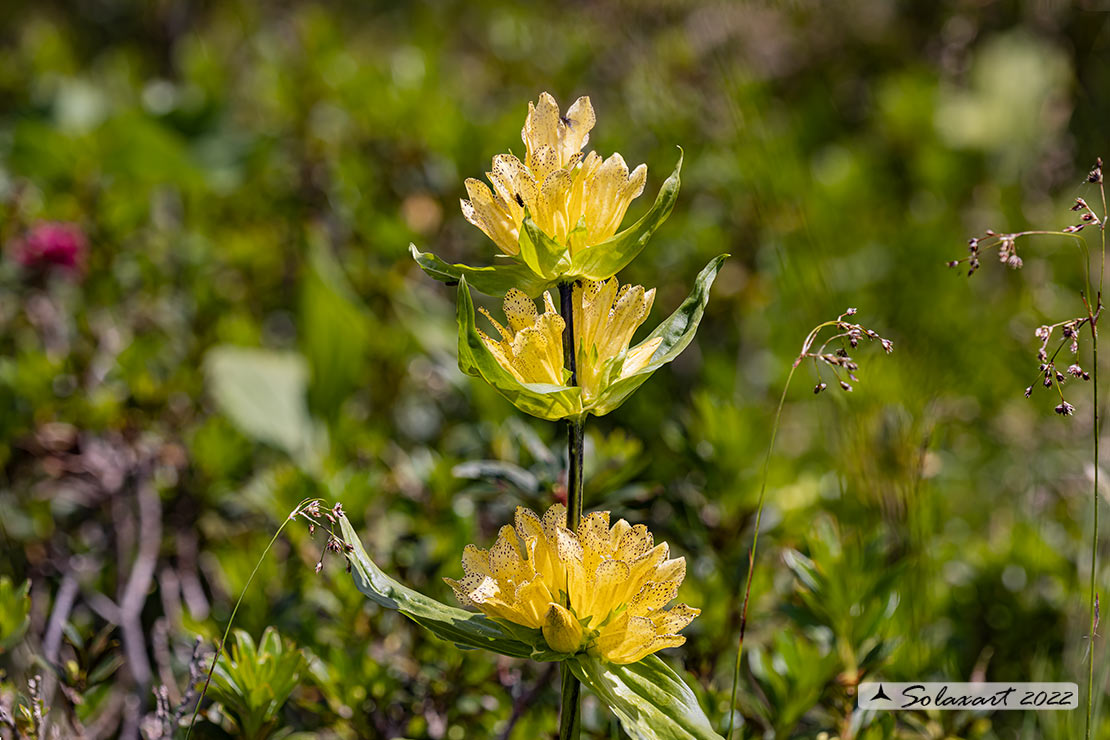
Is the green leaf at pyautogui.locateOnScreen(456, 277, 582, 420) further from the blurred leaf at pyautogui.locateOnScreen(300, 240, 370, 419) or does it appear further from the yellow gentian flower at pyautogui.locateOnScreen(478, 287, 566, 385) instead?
the blurred leaf at pyautogui.locateOnScreen(300, 240, 370, 419)

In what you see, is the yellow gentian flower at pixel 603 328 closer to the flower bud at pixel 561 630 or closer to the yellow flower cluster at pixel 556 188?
the yellow flower cluster at pixel 556 188

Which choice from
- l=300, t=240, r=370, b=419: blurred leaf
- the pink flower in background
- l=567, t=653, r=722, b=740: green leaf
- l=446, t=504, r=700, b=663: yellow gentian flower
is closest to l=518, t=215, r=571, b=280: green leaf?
l=446, t=504, r=700, b=663: yellow gentian flower

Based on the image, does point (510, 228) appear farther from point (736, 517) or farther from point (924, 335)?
point (924, 335)

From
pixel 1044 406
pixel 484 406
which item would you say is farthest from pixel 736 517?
pixel 1044 406

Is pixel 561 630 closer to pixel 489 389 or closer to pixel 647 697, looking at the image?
pixel 647 697

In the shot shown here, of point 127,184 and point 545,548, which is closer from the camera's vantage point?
point 545,548
